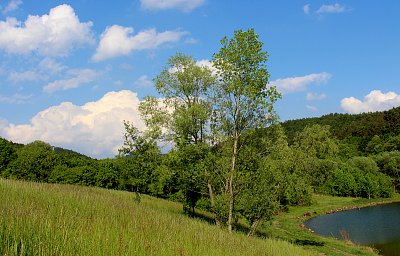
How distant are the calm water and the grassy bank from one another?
2.94 m

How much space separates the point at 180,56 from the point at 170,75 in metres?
2.01

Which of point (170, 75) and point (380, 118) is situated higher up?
point (380, 118)

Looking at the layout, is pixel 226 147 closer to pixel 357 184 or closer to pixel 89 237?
pixel 89 237

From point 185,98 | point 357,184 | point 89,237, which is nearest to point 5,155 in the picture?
point 185,98

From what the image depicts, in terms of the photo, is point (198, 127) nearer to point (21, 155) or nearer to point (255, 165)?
point (255, 165)

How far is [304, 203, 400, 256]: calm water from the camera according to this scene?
45.2 metres

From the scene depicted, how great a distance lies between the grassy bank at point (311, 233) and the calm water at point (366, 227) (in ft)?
9.64

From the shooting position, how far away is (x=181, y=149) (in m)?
29.3

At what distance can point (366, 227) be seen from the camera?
58062mm

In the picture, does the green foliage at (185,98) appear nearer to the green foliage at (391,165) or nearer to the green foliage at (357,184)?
the green foliage at (357,184)

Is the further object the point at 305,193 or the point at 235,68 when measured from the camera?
the point at 305,193

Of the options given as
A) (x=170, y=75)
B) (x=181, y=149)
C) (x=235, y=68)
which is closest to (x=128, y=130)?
(x=170, y=75)

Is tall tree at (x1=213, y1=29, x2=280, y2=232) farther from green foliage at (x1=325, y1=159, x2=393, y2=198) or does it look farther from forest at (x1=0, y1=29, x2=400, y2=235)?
green foliage at (x1=325, y1=159, x2=393, y2=198)

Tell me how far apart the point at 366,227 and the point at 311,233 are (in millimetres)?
14025
